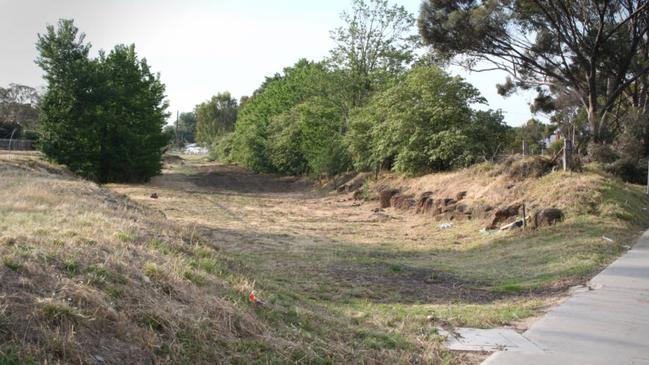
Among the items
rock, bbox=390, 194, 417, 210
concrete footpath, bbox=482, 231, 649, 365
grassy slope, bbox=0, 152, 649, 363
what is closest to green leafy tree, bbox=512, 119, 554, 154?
rock, bbox=390, 194, 417, 210

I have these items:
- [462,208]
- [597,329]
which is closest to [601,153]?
[462,208]

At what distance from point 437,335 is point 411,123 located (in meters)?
23.9

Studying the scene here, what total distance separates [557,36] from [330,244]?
66.4ft

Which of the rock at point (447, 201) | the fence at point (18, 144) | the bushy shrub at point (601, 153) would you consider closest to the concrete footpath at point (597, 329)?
the rock at point (447, 201)

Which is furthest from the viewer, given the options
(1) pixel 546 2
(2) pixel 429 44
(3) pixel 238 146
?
(3) pixel 238 146

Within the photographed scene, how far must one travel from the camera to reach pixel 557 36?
100 feet

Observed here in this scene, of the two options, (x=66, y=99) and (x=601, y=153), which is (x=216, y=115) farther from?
(x=601, y=153)

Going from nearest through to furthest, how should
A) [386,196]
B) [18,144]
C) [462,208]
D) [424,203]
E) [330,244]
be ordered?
[330,244], [462,208], [424,203], [386,196], [18,144]

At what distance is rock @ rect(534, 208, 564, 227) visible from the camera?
1644 cm

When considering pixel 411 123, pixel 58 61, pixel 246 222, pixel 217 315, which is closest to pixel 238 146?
pixel 58 61

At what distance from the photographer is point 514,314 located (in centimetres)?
794

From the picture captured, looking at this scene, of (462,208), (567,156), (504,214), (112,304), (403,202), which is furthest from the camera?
(403,202)

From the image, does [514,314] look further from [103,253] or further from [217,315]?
[103,253]

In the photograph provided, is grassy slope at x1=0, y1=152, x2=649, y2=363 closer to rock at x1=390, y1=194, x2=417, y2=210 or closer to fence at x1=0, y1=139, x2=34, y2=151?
rock at x1=390, y1=194, x2=417, y2=210
